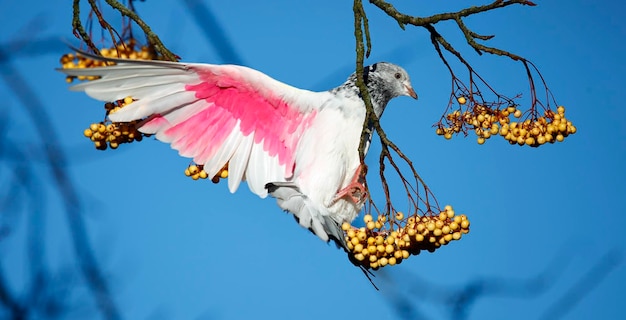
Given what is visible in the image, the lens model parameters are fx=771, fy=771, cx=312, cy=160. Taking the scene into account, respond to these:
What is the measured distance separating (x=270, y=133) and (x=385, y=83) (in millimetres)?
379

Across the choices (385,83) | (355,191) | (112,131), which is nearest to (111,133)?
(112,131)

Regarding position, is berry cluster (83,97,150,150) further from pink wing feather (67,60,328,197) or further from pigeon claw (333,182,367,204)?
pigeon claw (333,182,367,204)

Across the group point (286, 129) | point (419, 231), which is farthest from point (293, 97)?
point (419, 231)

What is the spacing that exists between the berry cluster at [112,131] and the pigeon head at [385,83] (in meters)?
0.65

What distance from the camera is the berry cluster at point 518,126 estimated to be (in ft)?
5.94

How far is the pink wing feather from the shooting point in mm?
1942

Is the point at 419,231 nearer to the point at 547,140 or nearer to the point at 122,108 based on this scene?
the point at 547,140

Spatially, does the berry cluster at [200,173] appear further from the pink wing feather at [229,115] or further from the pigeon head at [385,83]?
the pigeon head at [385,83]

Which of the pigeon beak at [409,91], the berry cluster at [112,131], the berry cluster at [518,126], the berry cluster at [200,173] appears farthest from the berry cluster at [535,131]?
the berry cluster at [112,131]

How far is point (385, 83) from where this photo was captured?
2252 mm

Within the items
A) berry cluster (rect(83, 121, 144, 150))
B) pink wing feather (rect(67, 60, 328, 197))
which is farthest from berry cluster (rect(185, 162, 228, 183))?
berry cluster (rect(83, 121, 144, 150))

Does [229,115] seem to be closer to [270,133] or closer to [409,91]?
[270,133]

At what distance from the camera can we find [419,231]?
172 centimetres

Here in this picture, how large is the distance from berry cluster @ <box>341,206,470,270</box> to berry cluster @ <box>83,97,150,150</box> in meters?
0.62
